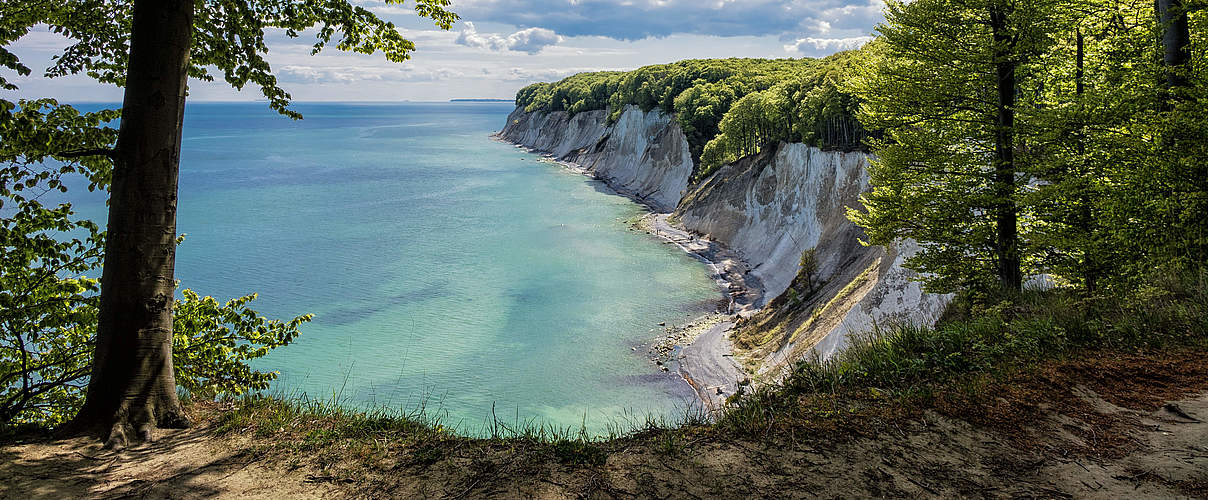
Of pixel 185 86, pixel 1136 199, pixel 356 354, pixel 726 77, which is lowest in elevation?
pixel 356 354

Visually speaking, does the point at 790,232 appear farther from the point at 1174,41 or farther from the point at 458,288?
the point at 1174,41

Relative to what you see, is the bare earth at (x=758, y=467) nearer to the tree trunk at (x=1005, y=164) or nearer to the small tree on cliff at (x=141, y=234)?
the small tree on cliff at (x=141, y=234)

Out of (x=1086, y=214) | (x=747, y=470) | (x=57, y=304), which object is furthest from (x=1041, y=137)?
(x=57, y=304)

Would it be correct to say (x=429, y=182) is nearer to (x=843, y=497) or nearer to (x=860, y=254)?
(x=860, y=254)

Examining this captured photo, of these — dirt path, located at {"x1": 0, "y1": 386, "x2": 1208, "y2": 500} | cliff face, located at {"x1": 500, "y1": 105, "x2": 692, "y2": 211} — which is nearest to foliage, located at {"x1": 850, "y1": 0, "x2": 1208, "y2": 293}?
dirt path, located at {"x1": 0, "y1": 386, "x2": 1208, "y2": 500}

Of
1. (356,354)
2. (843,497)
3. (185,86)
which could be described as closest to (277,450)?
(185,86)
